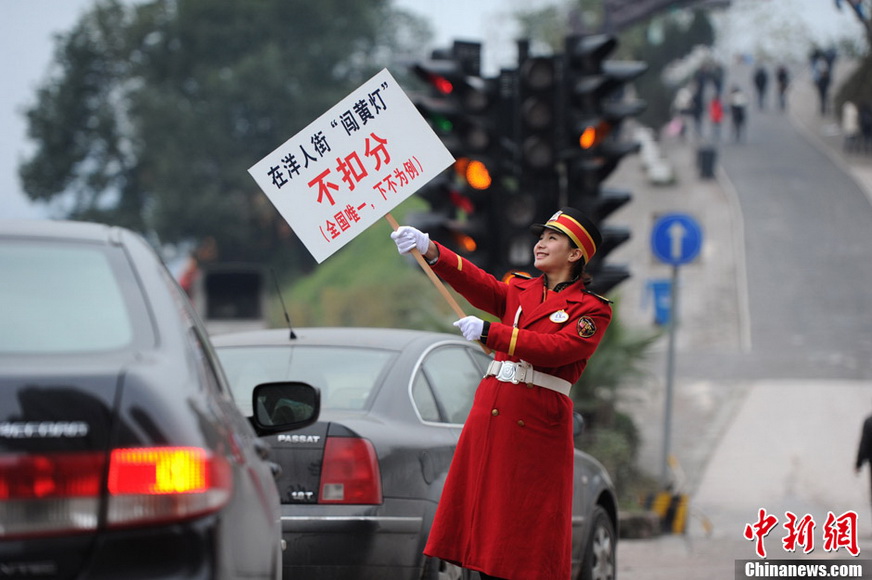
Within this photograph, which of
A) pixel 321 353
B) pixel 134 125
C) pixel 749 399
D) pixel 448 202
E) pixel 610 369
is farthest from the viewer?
pixel 134 125

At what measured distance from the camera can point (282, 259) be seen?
230 feet

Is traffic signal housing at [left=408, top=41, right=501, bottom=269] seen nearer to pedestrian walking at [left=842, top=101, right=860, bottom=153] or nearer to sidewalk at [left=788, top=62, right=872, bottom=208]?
sidewalk at [left=788, top=62, right=872, bottom=208]

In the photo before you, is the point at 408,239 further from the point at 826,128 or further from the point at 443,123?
the point at 826,128

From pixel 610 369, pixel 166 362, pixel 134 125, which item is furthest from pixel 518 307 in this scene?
pixel 134 125

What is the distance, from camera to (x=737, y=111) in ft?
159

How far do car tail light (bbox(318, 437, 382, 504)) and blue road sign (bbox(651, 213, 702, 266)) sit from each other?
896cm

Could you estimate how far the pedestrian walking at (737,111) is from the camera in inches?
1876

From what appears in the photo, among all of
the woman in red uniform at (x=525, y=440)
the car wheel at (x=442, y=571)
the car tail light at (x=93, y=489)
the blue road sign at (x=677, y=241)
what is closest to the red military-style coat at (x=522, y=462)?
the woman in red uniform at (x=525, y=440)

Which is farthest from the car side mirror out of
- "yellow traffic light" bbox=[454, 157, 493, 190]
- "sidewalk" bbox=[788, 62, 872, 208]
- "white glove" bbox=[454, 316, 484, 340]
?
"sidewalk" bbox=[788, 62, 872, 208]

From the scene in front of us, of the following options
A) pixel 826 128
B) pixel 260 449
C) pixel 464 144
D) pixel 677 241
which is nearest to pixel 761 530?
pixel 464 144

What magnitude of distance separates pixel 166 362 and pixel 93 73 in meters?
70.8

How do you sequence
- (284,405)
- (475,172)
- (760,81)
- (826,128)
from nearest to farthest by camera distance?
(284,405)
(475,172)
(826,128)
(760,81)

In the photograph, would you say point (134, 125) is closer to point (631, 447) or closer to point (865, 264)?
point (865, 264)

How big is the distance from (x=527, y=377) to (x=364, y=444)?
88cm
